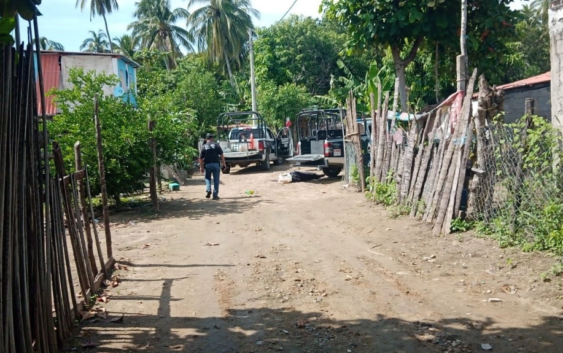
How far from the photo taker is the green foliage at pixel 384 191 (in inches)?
450

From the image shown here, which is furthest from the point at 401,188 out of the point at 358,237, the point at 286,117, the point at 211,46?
the point at 211,46

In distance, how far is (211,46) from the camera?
39.2m

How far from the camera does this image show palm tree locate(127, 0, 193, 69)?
138 ft

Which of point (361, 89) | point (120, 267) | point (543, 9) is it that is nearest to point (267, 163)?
point (361, 89)

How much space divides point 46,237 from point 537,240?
5504mm

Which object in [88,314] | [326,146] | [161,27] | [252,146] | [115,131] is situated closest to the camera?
[88,314]

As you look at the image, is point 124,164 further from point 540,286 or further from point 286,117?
point 286,117

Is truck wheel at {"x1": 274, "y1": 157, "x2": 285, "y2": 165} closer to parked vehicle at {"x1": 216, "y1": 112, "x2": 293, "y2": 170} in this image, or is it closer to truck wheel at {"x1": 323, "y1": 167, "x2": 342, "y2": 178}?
parked vehicle at {"x1": 216, "y1": 112, "x2": 293, "y2": 170}

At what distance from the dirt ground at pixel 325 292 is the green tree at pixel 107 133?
7.06ft

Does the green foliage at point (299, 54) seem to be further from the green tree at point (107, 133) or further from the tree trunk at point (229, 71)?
the green tree at point (107, 133)

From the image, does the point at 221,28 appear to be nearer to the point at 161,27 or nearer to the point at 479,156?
the point at 161,27

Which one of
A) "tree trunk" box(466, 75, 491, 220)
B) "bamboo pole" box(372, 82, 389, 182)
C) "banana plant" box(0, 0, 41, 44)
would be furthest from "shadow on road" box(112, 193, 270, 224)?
"banana plant" box(0, 0, 41, 44)

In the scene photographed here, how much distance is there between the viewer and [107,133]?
39.8ft

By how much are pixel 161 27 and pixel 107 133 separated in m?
31.9
